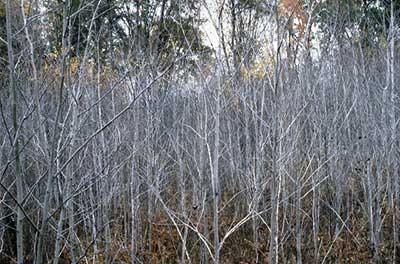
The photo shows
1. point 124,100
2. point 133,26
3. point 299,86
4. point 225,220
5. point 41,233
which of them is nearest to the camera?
point 41,233

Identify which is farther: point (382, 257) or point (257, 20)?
point (382, 257)

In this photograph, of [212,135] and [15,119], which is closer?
[15,119]

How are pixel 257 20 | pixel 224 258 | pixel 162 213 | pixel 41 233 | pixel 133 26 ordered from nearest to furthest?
pixel 41 233 < pixel 257 20 < pixel 133 26 < pixel 224 258 < pixel 162 213

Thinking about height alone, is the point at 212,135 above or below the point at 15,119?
below

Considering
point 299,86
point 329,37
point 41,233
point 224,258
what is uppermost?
point 329,37

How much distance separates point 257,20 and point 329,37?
74.7 inches

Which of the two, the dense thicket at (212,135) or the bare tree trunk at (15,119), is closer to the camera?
the bare tree trunk at (15,119)

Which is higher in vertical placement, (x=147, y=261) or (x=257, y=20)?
(x=257, y=20)

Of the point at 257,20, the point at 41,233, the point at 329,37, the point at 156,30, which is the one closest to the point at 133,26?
the point at 156,30

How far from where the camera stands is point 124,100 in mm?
4801

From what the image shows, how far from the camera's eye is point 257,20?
3225mm

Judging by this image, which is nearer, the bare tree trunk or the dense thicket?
the bare tree trunk

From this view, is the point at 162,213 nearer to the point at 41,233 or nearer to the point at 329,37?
the point at 329,37

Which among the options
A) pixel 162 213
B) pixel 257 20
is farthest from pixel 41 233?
pixel 162 213
